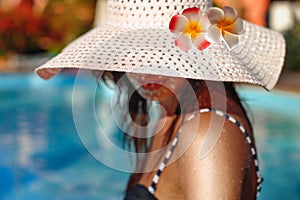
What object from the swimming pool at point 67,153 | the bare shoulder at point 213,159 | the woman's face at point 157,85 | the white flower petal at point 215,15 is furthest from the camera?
the swimming pool at point 67,153

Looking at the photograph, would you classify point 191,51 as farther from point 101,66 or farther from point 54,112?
point 54,112

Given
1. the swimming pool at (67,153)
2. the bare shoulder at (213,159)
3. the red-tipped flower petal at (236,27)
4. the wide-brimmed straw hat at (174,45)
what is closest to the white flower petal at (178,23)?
the wide-brimmed straw hat at (174,45)

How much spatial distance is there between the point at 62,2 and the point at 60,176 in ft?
35.9

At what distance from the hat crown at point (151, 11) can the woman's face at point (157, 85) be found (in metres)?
0.14

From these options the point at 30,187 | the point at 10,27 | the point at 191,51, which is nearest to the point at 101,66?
the point at 191,51

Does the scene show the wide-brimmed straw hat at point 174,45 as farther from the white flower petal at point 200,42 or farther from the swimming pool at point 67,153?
the swimming pool at point 67,153

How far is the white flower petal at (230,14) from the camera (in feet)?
4.63

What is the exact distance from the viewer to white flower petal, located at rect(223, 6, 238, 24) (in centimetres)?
141

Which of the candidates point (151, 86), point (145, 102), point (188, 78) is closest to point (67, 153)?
point (145, 102)

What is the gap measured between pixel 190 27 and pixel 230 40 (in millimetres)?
124

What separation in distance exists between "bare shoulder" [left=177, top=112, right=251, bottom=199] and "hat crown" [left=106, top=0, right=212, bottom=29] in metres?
0.32

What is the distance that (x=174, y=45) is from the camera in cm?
149

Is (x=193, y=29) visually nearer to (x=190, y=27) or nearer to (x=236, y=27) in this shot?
(x=190, y=27)

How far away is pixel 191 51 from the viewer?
1480 mm
